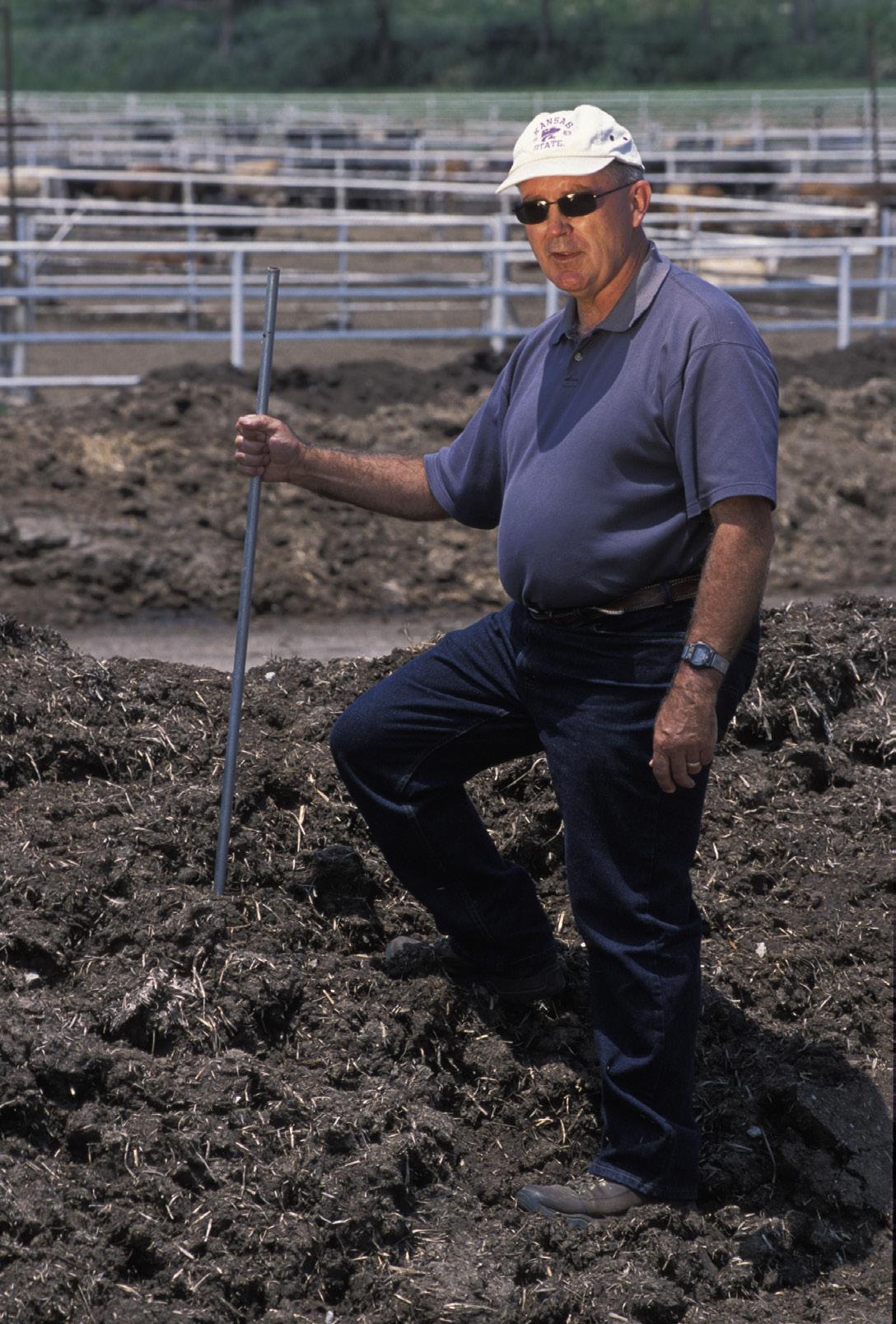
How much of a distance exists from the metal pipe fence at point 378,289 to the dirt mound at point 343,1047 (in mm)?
5784

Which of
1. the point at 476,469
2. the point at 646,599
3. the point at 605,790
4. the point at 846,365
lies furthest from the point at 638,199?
the point at 846,365

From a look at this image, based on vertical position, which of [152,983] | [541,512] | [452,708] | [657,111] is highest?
[657,111]

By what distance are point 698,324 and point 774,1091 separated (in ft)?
6.58

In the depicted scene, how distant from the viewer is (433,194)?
2544cm

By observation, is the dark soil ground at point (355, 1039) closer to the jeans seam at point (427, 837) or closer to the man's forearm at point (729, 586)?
the jeans seam at point (427, 837)

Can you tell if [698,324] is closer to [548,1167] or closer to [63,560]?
[548,1167]

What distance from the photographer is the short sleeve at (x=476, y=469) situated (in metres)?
3.83

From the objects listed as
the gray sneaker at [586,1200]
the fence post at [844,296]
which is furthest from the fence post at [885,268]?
the gray sneaker at [586,1200]

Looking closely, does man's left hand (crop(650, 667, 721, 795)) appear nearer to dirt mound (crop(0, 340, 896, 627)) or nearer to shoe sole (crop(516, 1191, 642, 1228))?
shoe sole (crop(516, 1191, 642, 1228))

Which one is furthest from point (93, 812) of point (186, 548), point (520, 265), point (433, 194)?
point (433, 194)

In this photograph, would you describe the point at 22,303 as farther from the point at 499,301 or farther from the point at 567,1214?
the point at 567,1214

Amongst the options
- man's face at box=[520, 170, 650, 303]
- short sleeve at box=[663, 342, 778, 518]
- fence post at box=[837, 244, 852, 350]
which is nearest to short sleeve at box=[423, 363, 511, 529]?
man's face at box=[520, 170, 650, 303]

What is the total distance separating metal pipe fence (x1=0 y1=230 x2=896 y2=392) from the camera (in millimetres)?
11656

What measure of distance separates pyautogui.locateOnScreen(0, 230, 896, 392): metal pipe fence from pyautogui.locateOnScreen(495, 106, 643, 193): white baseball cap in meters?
6.59
